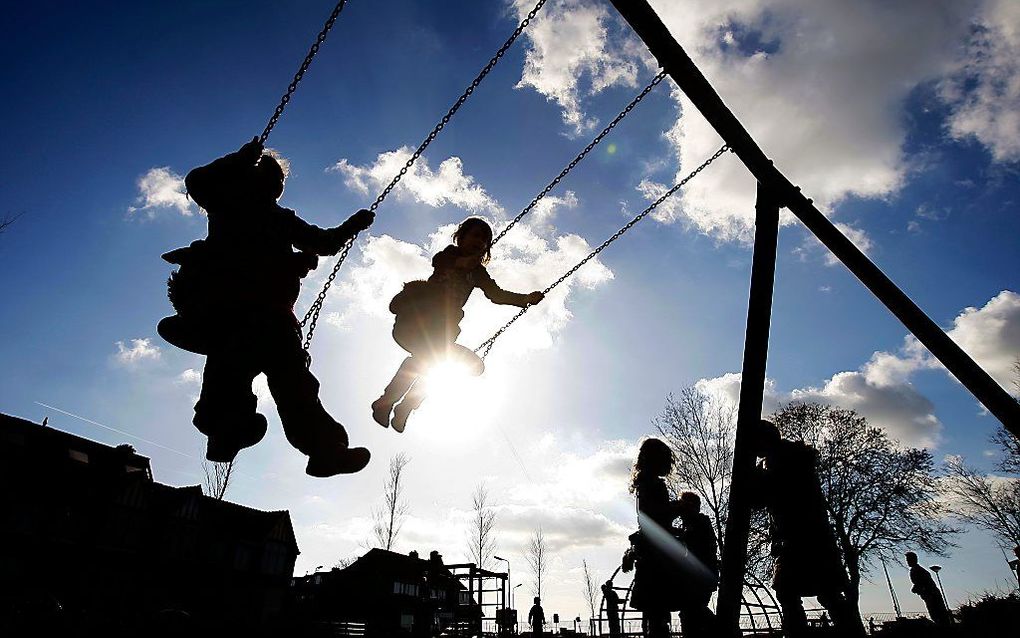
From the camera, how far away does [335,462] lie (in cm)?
274

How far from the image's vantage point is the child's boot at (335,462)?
2.73 meters

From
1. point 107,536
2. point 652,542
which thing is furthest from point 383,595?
point 652,542

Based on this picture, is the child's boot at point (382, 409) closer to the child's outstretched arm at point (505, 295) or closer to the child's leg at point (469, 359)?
the child's leg at point (469, 359)

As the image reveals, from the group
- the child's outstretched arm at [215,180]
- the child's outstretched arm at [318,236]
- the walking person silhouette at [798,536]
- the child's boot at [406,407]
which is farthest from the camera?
the child's boot at [406,407]

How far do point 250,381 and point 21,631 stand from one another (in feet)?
4.79

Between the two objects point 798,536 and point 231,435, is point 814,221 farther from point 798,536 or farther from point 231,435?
point 231,435

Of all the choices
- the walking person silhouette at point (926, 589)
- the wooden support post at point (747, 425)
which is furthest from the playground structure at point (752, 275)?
the walking person silhouette at point (926, 589)

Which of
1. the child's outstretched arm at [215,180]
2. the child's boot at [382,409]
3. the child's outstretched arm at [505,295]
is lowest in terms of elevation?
the child's boot at [382,409]

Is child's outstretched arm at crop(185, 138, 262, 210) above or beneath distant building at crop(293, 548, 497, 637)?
above

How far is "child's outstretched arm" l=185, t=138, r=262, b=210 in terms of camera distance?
8.91 ft

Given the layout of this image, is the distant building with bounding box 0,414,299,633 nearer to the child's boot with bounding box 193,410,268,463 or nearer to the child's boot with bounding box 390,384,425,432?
the child's boot with bounding box 390,384,425,432

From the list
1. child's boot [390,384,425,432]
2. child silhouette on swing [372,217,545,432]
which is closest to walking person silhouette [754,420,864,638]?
child silhouette on swing [372,217,545,432]

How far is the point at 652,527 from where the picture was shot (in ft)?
12.6

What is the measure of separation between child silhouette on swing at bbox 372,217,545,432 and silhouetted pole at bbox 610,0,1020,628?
189cm
